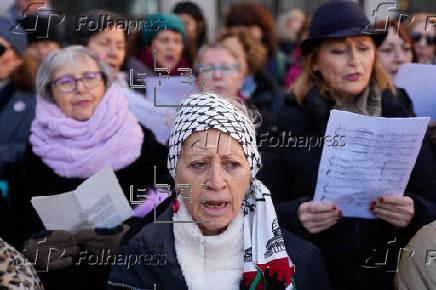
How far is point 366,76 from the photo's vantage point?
2.88 m

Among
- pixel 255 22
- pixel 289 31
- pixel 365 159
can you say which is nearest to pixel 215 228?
pixel 365 159

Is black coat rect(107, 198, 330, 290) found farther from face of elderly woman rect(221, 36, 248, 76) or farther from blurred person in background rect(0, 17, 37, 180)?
face of elderly woman rect(221, 36, 248, 76)

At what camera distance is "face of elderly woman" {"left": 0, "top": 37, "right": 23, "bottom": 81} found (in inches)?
156

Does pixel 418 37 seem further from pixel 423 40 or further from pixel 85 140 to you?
pixel 85 140

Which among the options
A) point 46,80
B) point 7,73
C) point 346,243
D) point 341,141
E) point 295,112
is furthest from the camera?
point 7,73

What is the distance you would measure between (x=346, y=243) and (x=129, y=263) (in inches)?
43.7

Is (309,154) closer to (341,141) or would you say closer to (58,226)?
(341,141)

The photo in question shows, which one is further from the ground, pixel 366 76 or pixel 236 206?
pixel 366 76

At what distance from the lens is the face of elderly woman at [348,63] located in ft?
9.40

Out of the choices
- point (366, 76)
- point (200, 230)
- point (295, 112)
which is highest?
point (366, 76)

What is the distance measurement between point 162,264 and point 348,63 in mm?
1451

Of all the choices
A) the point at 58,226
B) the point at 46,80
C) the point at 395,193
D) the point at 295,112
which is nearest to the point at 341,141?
the point at 395,193

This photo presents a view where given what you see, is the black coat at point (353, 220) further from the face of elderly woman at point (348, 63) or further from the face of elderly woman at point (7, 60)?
the face of elderly woman at point (7, 60)

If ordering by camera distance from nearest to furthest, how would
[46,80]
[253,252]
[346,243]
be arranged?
[253,252], [346,243], [46,80]
